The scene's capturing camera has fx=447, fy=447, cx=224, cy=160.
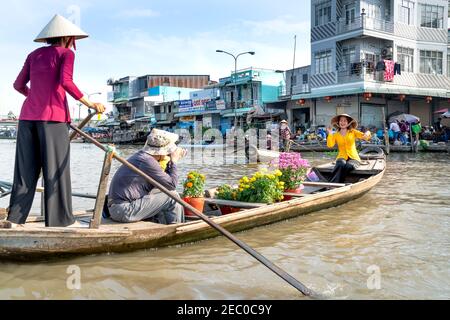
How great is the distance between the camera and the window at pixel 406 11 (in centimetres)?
2475

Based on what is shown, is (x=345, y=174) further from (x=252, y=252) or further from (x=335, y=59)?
(x=335, y=59)

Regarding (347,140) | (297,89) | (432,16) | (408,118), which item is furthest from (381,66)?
(347,140)

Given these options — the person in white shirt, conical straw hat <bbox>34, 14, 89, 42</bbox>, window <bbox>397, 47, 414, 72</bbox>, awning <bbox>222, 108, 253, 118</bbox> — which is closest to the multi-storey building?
window <bbox>397, 47, 414, 72</bbox>

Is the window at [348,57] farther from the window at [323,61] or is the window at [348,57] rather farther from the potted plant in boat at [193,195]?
the potted plant in boat at [193,195]

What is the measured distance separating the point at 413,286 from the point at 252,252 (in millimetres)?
1395

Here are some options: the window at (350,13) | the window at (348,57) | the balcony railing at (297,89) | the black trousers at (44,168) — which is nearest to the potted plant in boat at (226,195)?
the black trousers at (44,168)

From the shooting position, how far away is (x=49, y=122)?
3854 millimetres

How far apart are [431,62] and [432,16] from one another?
2655mm

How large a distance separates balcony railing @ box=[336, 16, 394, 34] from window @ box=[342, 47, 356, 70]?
41.8 inches

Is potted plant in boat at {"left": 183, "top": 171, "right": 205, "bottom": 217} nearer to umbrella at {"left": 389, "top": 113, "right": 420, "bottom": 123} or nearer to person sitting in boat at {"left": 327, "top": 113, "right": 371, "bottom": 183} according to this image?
person sitting in boat at {"left": 327, "top": 113, "right": 371, "bottom": 183}

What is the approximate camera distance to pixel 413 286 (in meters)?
3.74

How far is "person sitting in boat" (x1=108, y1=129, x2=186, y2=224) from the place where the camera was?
4.45 m

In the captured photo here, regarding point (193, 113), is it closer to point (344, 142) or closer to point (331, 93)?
point (331, 93)

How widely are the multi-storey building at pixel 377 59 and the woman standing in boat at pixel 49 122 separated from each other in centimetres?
2032
